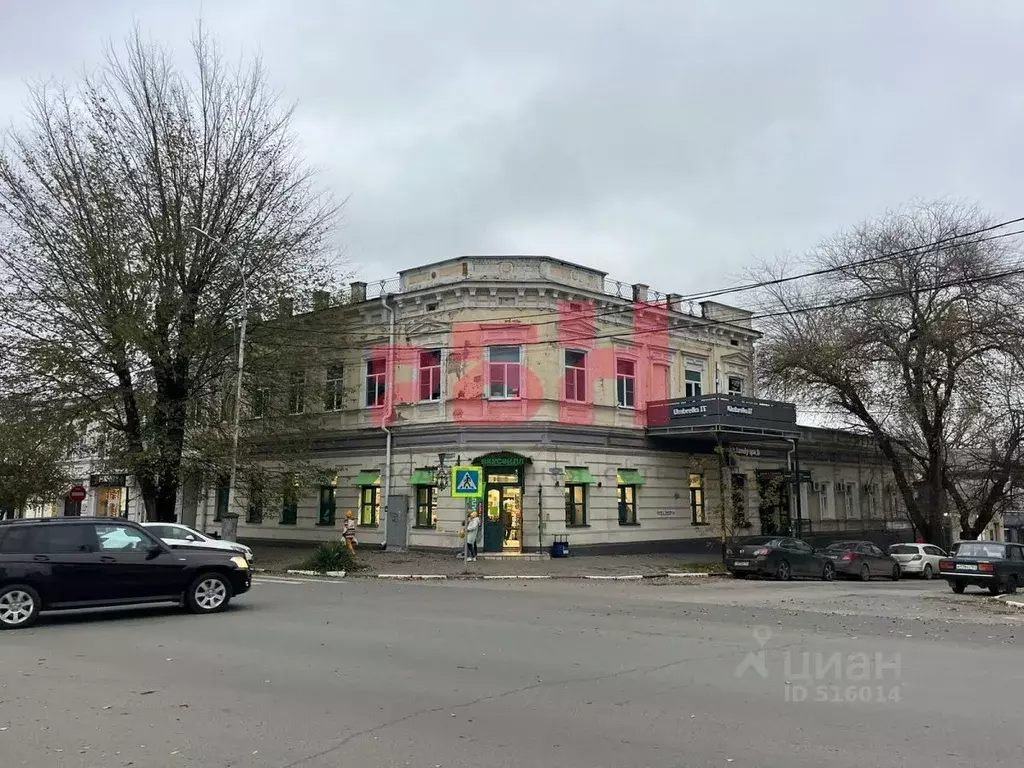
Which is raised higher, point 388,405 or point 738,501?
point 388,405

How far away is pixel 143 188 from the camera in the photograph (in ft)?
82.2

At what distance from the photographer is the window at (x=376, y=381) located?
3077 cm

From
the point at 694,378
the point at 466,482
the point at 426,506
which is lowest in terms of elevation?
the point at 426,506

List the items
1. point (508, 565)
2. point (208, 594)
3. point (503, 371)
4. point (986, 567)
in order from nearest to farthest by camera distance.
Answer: point (208, 594) → point (986, 567) → point (508, 565) → point (503, 371)

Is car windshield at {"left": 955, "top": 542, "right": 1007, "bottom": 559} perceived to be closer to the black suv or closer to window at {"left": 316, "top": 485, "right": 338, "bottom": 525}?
the black suv

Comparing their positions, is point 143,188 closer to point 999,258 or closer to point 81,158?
point 81,158

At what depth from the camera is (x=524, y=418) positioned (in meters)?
27.4

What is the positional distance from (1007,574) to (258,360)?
2277 cm

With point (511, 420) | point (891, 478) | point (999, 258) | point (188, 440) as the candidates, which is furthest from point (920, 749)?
point (891, 478)

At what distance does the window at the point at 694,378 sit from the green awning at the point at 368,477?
1312 centimetres

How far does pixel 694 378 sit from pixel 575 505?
919cm

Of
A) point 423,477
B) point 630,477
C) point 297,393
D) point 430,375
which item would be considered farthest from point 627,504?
point 297,393

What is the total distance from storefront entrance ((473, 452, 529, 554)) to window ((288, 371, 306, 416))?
23.2 ft

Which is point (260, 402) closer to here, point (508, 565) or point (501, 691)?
point (508, 565)
